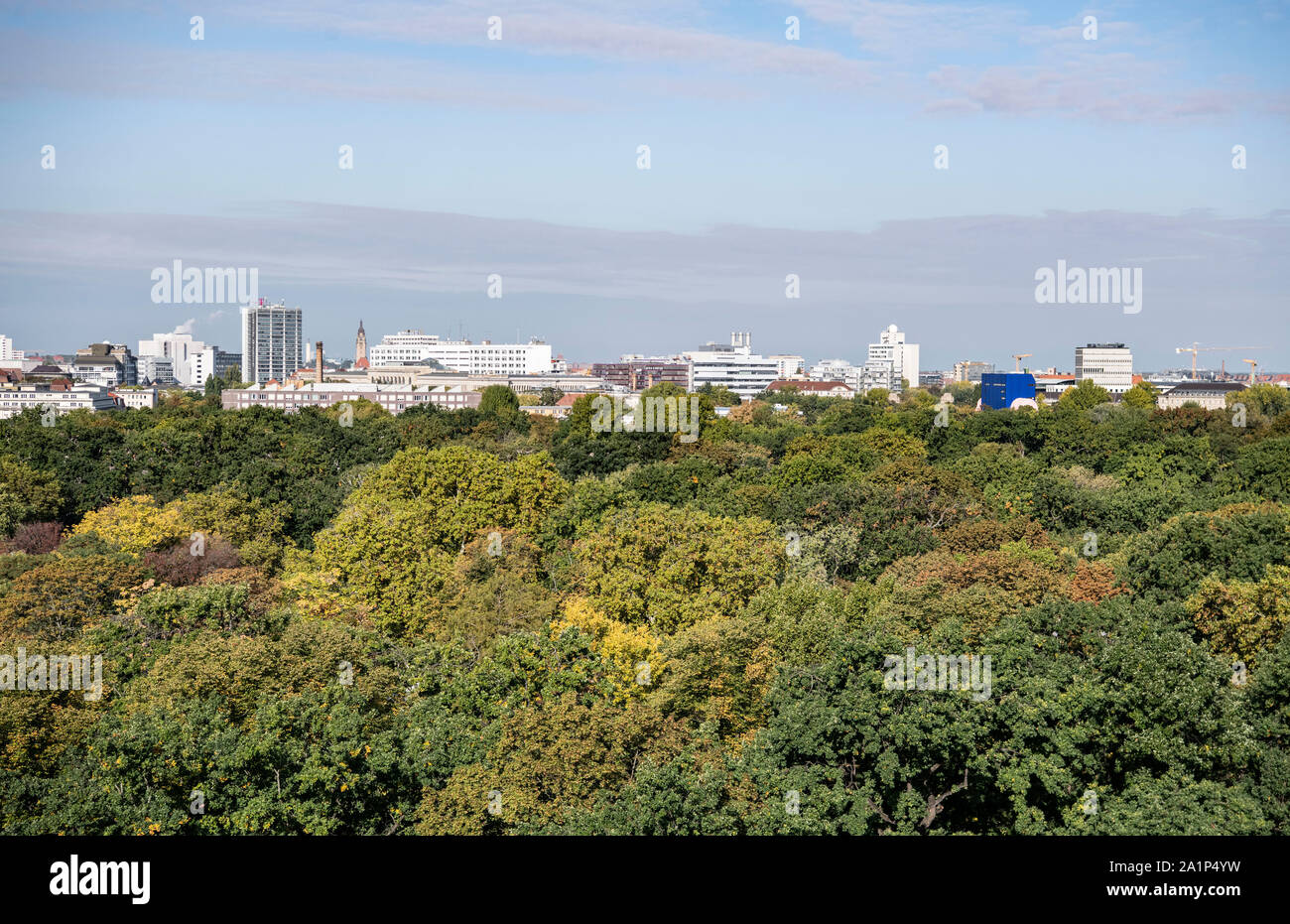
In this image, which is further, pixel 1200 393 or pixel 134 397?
pixel 134 397

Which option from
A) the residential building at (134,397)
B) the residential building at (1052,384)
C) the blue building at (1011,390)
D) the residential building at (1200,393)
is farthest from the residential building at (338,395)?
the residential building at (1200,393)

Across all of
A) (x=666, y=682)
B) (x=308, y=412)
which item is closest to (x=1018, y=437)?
(x=308, y=412)

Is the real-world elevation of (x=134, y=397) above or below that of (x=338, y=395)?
below

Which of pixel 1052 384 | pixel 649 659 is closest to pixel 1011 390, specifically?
pixel 1052 384

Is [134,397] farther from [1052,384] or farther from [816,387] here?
[1052,384]
